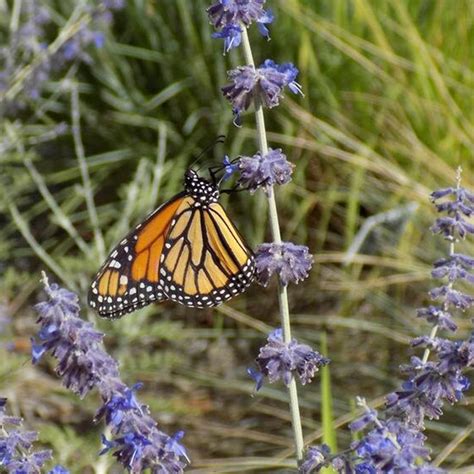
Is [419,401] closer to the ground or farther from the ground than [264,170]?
closer to the ground

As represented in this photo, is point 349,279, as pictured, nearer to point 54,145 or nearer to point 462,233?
point 54,145

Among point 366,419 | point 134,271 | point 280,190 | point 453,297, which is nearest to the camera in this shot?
point 366,419

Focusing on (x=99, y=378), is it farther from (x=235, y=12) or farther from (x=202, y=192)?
(x=202, y=192)

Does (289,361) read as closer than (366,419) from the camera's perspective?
No

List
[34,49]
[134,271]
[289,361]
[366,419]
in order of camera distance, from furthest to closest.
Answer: [34,49] → [134,271] → [289,361] → [366,419]

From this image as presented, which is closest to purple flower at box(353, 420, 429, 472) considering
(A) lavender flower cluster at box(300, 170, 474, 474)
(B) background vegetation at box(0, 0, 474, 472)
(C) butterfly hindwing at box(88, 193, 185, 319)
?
(A) lavender flower cluster at box(300, 170, 474, 474)

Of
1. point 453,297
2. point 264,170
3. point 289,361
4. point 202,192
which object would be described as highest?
point 202,192

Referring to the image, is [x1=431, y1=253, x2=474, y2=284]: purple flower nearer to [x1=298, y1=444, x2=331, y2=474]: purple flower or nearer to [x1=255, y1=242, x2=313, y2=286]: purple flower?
[x1=255, y1=242, x2=313, y2=286]: purple flower

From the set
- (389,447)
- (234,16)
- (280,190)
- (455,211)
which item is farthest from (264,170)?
(280,190)
